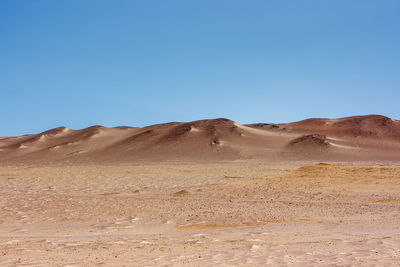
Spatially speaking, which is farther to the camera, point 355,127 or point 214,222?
point 355,127

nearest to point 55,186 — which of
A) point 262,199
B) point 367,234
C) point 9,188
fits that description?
point 9,188

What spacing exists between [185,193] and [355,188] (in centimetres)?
658

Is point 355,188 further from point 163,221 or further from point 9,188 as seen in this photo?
point 9,188

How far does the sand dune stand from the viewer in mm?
49656

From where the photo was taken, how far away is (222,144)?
5553cm

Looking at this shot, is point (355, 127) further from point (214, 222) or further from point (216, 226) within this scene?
point (216, 226)

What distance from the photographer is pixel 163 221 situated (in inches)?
388

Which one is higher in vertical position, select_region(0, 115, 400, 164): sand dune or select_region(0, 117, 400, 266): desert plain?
select_region(0, 115, 400, 164): sand dune

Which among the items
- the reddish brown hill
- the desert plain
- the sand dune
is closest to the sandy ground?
the desert plain

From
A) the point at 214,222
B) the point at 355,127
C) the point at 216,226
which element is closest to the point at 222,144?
the point at 355,127

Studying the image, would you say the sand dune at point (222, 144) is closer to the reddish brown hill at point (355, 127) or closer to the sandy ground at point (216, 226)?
the reddish brown hill at point (355, 127)

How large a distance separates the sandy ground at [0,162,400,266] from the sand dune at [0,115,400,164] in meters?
31.4

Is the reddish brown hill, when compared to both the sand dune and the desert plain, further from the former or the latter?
the desert plain

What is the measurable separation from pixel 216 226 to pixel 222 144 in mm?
46526
